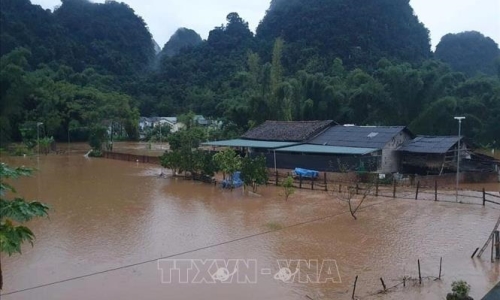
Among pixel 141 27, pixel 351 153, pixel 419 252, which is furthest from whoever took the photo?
pixel 141 27

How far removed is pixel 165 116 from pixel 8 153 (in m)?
28.8

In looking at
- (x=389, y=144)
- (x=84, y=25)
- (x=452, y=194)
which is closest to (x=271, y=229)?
(x=452, y=194)

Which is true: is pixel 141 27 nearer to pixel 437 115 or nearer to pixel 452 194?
pixel 437 115

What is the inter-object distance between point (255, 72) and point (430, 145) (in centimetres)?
2569

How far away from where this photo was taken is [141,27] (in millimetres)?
87312

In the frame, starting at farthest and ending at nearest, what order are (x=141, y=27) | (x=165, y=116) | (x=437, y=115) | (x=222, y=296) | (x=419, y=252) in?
(x=141, y=27) → (x=165, y=116) → (x=437, y=115) → (x=419, y=252) → (x=222, y=296)

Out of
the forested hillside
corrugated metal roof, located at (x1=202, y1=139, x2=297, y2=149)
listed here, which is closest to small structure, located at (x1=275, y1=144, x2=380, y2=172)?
corrugated metal roof, located at (x1=202, y1=139, x2=297, y2=149)

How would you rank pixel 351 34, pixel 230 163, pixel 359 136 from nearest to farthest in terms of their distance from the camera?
pixel 230 163 < pixel 359 136 < pixel 351 34

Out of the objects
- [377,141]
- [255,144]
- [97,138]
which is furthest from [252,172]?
[97,138]

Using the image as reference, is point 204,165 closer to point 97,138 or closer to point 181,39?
point 97,138

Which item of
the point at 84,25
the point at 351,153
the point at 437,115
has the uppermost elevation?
the point at 84,25

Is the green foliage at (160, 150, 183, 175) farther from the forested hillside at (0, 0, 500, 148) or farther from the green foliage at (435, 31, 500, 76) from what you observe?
the green foliage at (435, 31, 500, 76)

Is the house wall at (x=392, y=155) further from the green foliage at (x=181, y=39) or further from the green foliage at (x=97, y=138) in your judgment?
the green foliage at (x=181, y=39)

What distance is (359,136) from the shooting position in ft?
82.7
